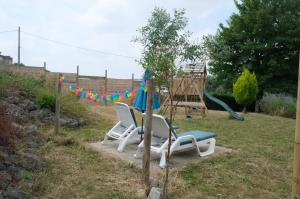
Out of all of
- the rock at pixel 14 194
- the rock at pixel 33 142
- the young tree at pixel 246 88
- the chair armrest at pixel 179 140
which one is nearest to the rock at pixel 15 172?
the rock at pixel 14 194

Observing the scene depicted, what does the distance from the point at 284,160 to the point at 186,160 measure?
1.87m

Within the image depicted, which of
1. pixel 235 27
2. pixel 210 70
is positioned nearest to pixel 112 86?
pixel 210 70

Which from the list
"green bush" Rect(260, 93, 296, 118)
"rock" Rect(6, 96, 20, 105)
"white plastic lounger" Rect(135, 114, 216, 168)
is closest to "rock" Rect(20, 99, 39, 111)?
"rock" Rect(6, 96, 20, 105)

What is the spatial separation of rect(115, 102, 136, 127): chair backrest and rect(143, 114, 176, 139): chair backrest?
890 mm

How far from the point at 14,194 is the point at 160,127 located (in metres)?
2.62

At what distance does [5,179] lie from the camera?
334 cm

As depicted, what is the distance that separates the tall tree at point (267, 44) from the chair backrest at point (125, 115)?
12900 millimetres

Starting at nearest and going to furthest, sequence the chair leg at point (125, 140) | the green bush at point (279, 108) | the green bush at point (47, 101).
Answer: the chair leg at point (125, 140)
the green bush at point (47, 101)
the green bush at point (279, 108)

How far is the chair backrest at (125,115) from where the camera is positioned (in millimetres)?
5973

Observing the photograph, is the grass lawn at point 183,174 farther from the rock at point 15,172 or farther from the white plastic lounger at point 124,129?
the white plastic lounger at point 124,129

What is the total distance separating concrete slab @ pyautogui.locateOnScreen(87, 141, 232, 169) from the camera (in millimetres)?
4918

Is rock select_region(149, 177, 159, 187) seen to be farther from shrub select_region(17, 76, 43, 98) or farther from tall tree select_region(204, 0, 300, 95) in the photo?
tall tree select_region(204, 0, 300, 95)

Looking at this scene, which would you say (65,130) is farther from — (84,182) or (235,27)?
(235,27)

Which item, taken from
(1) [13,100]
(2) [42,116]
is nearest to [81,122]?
(2) [42,116]
